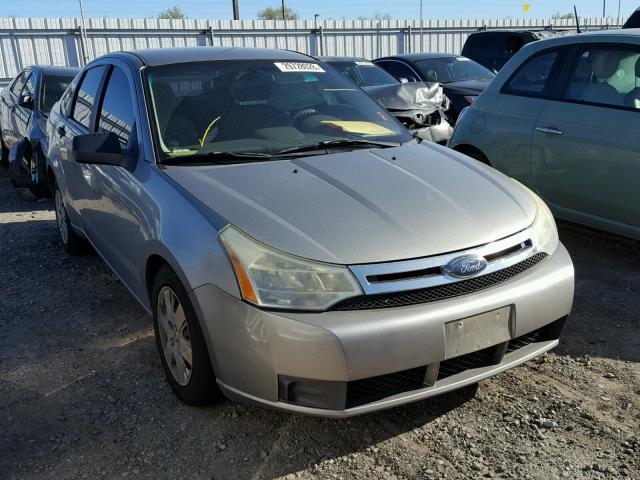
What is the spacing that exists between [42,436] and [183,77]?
199 cm

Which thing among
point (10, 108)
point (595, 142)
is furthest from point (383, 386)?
point (10, 108)

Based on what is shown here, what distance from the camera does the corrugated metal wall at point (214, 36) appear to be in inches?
674

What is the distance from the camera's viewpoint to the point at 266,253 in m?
2.39


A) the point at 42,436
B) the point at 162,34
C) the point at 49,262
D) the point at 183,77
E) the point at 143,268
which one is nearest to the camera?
the point at 42,436

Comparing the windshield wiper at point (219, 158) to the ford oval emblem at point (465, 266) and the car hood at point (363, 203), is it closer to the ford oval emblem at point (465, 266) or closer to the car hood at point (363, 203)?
the car hood at point (363, 203)

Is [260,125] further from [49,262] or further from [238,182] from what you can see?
[49,262]

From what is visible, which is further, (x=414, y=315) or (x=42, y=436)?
(x=42, y=436)

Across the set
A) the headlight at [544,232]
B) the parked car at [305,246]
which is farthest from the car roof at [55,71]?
the headlight at [544,232]

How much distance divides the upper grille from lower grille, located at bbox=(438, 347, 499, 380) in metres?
0.26

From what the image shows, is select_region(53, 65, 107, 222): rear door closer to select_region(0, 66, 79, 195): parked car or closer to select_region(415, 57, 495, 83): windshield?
select_region(0, 66, 79, 195): parked car

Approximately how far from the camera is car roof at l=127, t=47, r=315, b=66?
12.1ft

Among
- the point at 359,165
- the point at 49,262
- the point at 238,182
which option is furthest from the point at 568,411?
the point at 49,262

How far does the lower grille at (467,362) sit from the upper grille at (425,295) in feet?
0.87

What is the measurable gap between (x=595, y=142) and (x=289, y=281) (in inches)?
119
